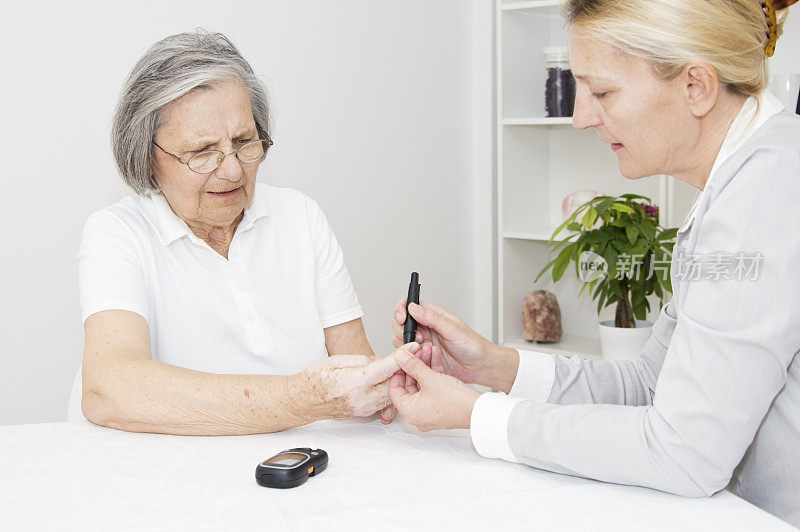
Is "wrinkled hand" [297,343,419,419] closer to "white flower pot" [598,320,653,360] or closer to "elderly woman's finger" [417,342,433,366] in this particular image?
"elderly woman's finger" [417,342,433,366]

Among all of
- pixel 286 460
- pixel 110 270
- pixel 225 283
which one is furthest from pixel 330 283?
pixel 286 460

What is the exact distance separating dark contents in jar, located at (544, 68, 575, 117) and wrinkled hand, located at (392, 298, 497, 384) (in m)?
1.88

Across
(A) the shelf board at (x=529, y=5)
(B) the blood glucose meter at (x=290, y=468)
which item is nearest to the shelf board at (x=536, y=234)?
(A) the shelf board at (x=529, y=5)

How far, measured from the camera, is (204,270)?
168 centimetres

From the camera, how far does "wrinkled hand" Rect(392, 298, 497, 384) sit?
1434 mm

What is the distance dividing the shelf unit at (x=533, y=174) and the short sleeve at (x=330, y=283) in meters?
1.47

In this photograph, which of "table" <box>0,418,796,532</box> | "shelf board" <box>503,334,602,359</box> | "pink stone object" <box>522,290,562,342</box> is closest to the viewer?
"table" <box>0,418,796,532</box>

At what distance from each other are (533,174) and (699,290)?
2.44m

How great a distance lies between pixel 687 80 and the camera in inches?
44.6

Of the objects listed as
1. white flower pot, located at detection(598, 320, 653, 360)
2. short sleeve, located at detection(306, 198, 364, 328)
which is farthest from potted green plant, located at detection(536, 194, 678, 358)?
short sleeve, located at detection(306, 198, 364, 328)

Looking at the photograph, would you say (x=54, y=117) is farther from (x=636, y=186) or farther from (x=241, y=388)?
(x=636, y=186)

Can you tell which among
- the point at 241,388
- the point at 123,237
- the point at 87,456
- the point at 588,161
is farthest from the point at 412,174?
the point at 87,456

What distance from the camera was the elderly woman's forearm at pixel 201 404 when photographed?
1.27m

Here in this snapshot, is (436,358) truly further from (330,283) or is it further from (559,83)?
(559,83)
